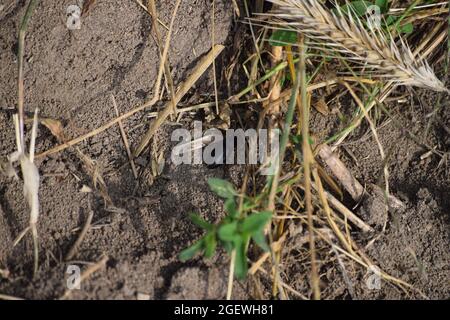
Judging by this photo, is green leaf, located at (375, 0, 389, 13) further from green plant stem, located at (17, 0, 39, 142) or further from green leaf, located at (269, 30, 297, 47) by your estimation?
green plant stem, located at (17, 0, 39, 142)

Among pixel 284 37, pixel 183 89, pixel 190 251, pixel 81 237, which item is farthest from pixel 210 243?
pixel 284 37

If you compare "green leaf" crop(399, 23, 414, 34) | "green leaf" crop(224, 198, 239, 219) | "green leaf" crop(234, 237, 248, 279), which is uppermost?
"green leaf" crop(399, 23, 414, 34)

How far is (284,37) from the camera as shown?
5.18 feet

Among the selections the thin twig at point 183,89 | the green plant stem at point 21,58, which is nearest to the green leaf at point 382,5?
the thin twig at point 183,89

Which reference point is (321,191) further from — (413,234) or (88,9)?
(88,9)

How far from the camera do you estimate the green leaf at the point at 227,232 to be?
1287mm

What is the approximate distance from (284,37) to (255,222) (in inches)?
22.0

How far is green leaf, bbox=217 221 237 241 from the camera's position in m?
1.29

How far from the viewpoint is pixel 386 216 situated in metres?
1.55

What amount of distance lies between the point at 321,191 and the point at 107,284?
0.59 meters

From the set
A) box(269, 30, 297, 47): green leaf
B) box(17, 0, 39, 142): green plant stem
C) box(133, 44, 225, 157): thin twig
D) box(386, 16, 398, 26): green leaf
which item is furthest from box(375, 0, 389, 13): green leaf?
box(17, 0, 39, 142): green plant stem

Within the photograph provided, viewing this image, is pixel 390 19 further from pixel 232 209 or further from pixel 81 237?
pixel 81 237

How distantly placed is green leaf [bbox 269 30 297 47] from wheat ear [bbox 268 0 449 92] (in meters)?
0.06

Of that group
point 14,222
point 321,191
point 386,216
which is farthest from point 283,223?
point 14,222
